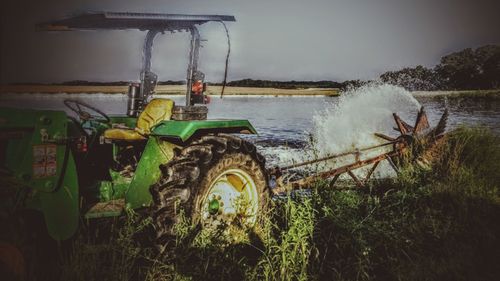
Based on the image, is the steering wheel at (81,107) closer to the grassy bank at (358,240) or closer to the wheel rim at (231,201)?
the grassy bank at (358,240)

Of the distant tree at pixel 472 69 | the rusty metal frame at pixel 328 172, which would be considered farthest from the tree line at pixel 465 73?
the rusty metal frame at pixel 328 172

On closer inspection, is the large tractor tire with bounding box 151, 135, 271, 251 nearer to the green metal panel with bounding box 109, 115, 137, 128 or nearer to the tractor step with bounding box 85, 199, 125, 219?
the tractor step with bounding box 85, 199, 125, 219

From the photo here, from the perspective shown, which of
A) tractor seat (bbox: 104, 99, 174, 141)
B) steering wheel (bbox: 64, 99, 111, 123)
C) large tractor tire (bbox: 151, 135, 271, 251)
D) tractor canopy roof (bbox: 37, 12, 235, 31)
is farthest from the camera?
steering wheel (bbox: 64, 99, 111, 123)

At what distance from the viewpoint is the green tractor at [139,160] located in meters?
2.97

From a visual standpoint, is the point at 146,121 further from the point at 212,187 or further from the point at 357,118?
the point at 357,118

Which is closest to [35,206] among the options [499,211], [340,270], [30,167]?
[30,167]

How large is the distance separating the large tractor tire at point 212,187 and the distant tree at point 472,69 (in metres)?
15.2

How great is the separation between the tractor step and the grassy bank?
14cm

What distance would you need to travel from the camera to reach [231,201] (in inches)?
152

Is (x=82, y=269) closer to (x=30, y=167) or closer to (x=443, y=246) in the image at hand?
(x=30, y=167)

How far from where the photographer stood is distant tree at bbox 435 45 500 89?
640 inches

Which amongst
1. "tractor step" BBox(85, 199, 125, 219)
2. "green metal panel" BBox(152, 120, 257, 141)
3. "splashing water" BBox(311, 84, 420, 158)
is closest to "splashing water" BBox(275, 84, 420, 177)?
"splashing water" BBox(311, 84, 420, 158)

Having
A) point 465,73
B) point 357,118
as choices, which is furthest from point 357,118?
point 465,73

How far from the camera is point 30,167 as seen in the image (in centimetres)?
289
